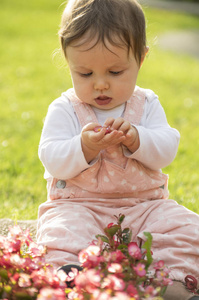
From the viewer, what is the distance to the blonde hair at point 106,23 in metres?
2.31

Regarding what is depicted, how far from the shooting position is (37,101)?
21.4ft

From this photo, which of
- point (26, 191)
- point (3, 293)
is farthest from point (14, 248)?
point (26, 191)

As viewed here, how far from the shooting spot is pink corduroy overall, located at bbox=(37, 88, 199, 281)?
223 centimetres

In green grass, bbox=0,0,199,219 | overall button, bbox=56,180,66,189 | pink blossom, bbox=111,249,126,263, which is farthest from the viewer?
green grass, bbox=0,0,199,219

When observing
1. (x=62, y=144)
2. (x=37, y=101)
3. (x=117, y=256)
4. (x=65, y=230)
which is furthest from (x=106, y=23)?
(x=37, y=101)

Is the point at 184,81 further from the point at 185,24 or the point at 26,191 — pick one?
the point at 185,24

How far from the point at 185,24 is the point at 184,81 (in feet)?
29.1

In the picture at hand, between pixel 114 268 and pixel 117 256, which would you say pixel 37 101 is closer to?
pixel 117 256

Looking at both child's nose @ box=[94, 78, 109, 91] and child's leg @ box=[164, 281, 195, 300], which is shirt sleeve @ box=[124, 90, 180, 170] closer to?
child's nose @ box=[94, 78, 109, 91]

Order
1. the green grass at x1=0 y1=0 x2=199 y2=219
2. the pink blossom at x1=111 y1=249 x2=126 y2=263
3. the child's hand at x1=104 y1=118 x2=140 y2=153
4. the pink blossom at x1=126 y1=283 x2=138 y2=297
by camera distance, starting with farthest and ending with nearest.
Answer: the green grass at x1=0 y1=0 x2=199 y2=219, the child's hand at x1=104 y1=118 x2=140 y2=153, the pink blossom at x1=111 y1=249 x2=126 y2=263, the pink blossom at x1=126 y1=283 x2=138 y2=297

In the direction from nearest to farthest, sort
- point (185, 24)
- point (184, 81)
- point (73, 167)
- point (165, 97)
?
point (73, 167) < point (165, 97) < point (184, 81) < point (185, 24)

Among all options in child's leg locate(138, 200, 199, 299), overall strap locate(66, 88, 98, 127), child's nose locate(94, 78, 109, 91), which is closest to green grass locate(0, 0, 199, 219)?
overall strap locate(66, 88, 98, 127)

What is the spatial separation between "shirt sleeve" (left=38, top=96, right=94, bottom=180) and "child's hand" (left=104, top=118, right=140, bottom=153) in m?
0.20

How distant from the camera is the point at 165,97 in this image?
688cm
